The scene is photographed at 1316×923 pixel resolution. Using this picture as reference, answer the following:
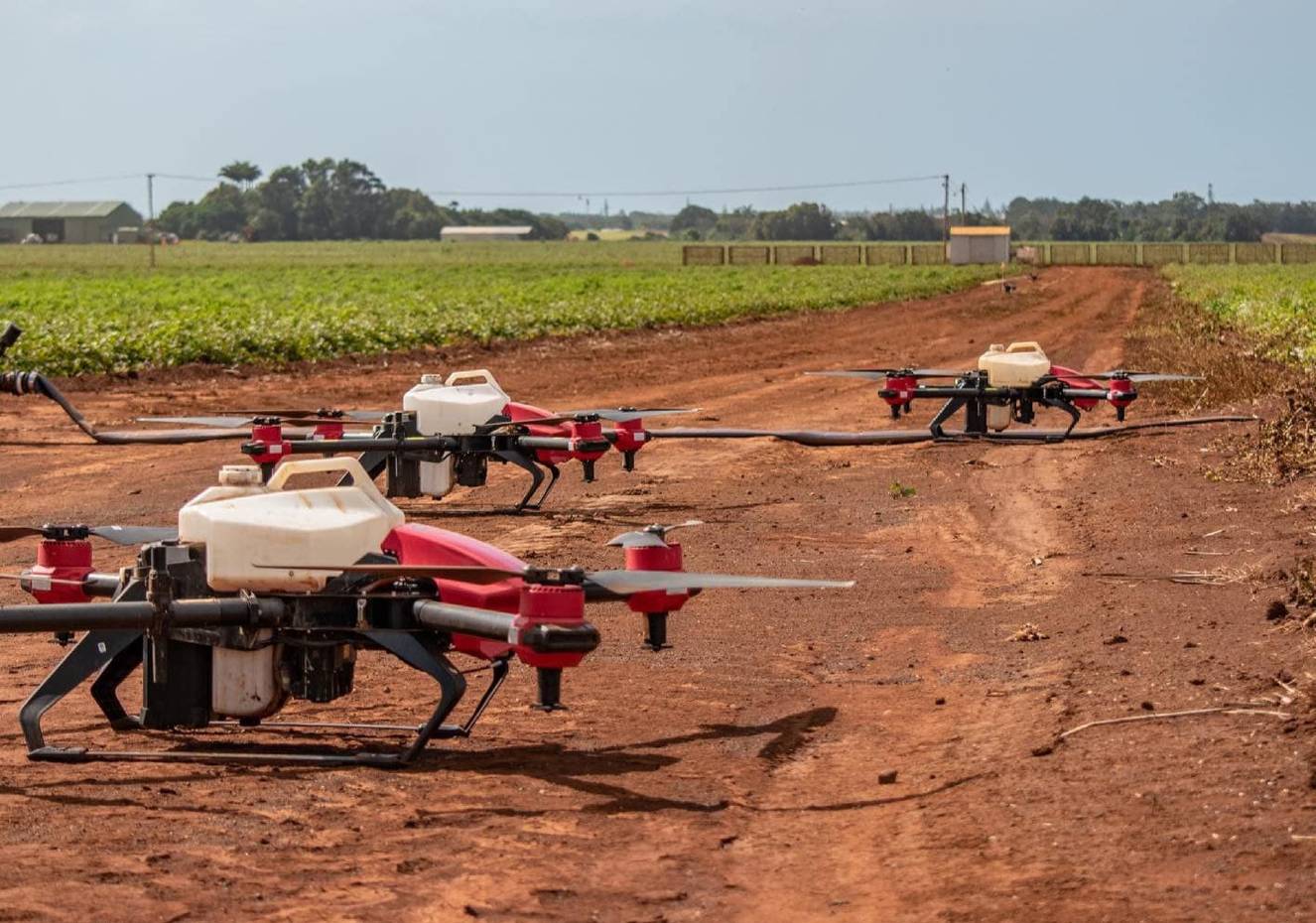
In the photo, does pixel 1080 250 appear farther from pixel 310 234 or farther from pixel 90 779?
pixel 90 779

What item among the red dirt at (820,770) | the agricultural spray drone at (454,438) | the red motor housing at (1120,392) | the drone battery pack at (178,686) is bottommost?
the red dirt at (820,770)

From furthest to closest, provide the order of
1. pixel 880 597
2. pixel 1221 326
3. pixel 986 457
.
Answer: pixel 1221 326 → pixel 986 457 → pixel 880 597

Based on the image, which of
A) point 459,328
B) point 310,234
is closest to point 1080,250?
point 310,234

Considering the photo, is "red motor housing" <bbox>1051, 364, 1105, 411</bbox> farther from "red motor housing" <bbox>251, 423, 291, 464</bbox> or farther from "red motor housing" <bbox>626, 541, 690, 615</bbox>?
"red motor housing" <bbox>626, 541, 690, 615</bbox>

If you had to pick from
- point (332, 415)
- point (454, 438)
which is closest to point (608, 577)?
point (454, 438)

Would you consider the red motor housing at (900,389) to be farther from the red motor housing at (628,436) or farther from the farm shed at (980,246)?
the farm shed at (980,246)

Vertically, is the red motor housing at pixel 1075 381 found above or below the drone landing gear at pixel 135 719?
above

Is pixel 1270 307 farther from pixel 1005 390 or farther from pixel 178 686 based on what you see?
pixel 178 686

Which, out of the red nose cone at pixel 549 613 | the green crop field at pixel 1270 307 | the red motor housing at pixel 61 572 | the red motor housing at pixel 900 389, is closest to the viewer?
the red nose cone at pixel 549 613

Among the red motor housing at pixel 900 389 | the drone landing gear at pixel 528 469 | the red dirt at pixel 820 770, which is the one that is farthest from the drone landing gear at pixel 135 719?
the red motor housing at pixel 900 389
